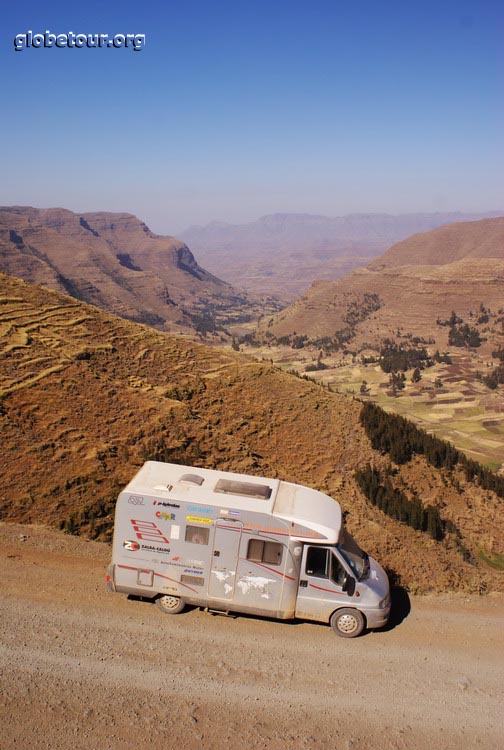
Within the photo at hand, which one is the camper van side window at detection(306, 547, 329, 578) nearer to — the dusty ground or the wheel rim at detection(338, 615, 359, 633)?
the wheel rim at detection(338, 615, 359, 633)

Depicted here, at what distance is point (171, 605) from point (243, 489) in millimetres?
3559

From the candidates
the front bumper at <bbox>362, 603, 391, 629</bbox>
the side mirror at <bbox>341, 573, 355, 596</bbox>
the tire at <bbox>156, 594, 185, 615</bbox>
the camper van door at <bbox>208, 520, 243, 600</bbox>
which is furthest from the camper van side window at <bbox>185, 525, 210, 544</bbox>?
the front bumper at <bbox>362, 603, 391, 629</bbox>

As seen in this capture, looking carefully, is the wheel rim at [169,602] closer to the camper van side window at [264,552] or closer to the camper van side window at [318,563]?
the camper van side window at [264,552]

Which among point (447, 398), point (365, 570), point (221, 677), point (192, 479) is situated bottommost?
point (447, 398)

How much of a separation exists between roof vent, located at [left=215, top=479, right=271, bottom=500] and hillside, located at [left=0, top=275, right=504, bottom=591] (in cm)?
567

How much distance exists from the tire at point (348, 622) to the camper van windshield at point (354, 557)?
921 millimetres

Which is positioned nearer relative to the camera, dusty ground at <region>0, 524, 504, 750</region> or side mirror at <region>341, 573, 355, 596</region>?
dusty ground at <region>0, 524, 504, 750</region>

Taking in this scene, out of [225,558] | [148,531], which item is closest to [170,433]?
[148,531]

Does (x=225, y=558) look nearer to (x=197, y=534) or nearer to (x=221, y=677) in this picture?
(x=197, y=534)

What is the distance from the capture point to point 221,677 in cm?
1113

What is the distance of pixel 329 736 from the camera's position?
9.95m

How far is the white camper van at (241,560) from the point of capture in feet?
41.6

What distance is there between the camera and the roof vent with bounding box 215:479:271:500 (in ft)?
44.2

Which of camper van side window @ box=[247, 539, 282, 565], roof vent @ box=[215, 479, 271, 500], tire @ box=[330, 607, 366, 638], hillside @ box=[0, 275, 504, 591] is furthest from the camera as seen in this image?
hillside @ box=[0, 275, 504, 591]
